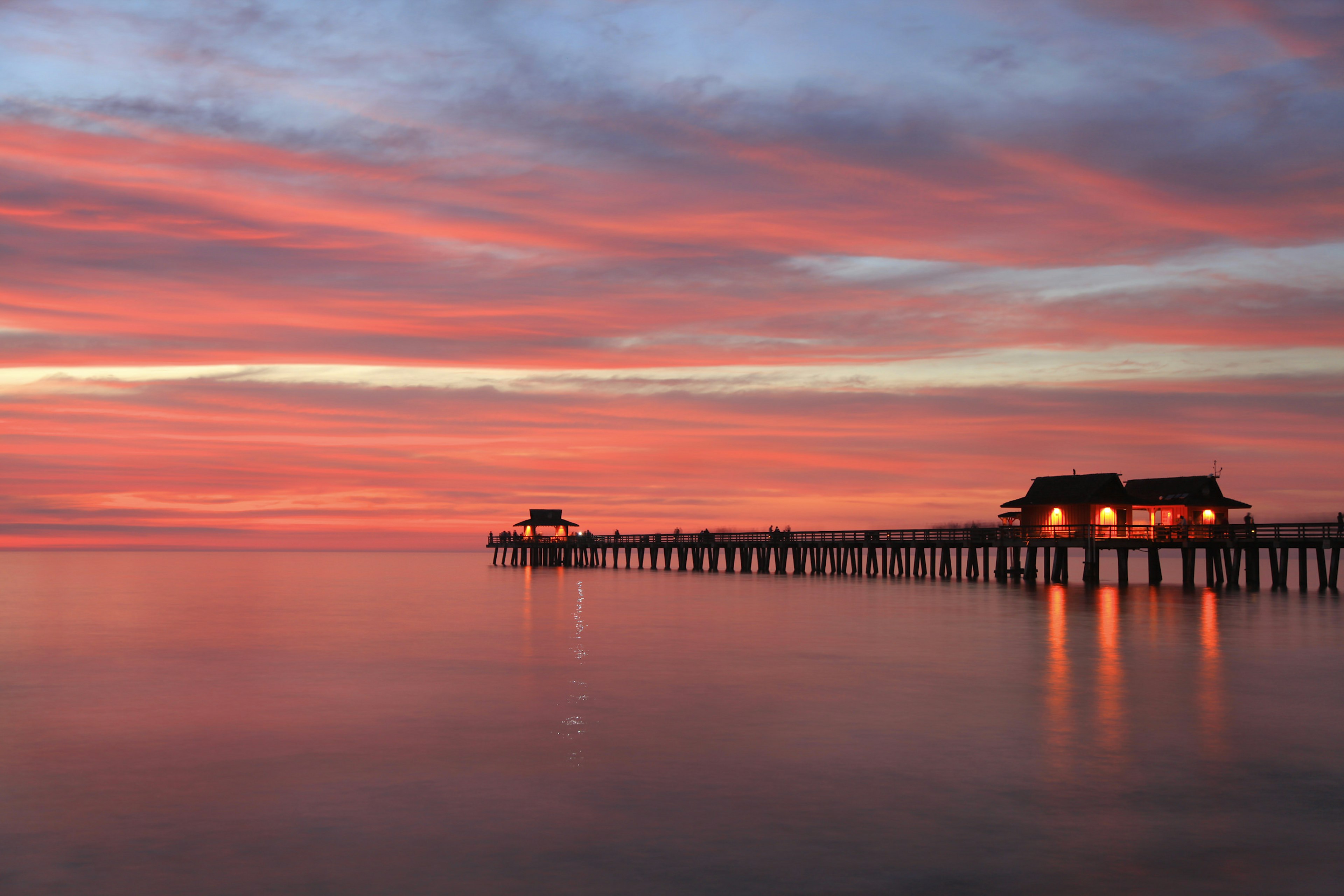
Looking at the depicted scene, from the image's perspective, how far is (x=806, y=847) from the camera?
12.5 meters

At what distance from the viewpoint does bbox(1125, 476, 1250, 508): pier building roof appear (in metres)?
64.2

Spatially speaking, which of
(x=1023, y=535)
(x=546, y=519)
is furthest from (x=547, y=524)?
(x=1023, y=535)

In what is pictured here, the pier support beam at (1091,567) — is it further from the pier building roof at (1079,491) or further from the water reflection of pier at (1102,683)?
the water reflection of pier at (1102,683)

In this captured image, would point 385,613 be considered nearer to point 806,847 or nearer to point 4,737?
point 4,737

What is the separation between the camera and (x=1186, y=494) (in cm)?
6456

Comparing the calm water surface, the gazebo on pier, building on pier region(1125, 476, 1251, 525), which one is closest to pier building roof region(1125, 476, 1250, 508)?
building on pier region(1125, 476, 1251, 525)

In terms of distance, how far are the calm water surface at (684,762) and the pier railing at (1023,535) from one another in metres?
20.2

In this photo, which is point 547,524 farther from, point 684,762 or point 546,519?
point 684,762

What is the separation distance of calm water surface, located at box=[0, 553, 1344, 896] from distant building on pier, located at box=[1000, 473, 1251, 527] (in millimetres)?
25171

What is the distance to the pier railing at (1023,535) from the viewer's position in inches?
2244

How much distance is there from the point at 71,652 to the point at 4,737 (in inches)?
639

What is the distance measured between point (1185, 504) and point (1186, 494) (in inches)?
33.0

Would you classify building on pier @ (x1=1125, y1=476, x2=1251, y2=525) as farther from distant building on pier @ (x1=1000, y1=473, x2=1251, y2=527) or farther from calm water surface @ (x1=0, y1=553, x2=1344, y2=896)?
calm water surface @ (x1=0, y1=553, x2=1344, y2=896)

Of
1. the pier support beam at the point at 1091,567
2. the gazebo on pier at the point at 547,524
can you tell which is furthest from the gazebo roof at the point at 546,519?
the pier support beam at the point at 1091,567
